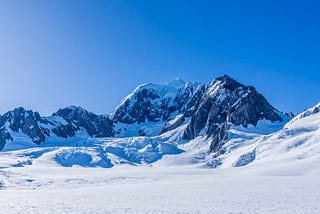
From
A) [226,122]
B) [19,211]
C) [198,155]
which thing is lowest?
[19,211]

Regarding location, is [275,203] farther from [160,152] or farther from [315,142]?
[160,152]

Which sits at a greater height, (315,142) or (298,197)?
(315,142)

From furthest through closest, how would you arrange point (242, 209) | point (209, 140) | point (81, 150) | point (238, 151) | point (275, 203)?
point (209, 140)
point (81, 150)
point (238, 151)
point (275, 203)
point (242, 209)

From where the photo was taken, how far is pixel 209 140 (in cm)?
19812

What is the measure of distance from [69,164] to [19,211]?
138 meters

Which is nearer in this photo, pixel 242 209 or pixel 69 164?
pixel 242 209

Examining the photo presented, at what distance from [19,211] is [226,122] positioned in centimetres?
17422

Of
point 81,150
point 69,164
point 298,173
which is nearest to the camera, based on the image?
point 298,173

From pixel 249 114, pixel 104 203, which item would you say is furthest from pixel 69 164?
pixel 104 203

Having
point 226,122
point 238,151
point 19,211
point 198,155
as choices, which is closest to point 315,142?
point 238,151

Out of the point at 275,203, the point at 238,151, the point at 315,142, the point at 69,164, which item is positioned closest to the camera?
the point at 275,203

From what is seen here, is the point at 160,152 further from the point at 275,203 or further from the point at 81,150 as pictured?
the point at 275,203

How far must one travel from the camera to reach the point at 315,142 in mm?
114938

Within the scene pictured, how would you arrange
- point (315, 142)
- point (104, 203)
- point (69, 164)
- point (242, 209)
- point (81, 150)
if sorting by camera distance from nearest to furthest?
1. point (242, 209)
2. point (104, 203)
3. point (315, 142)
4. point (69, 164)
5. point (81, 150)
